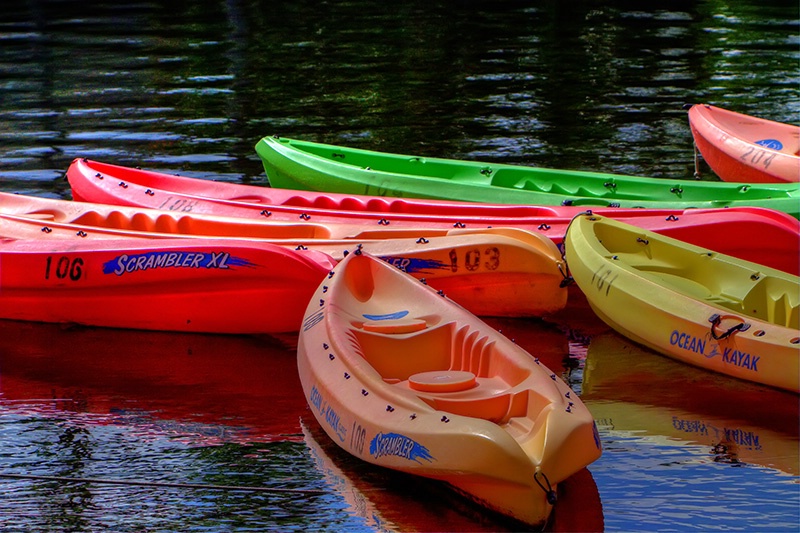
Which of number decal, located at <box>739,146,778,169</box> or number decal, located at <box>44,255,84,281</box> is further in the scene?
number decal, located at <box>739,146,778,169</box>

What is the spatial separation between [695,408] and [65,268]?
4.33 m

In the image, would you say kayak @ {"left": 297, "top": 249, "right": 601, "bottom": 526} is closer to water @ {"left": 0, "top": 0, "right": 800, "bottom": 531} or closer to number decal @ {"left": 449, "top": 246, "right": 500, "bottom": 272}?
water @ {"left": 0, "top": 0, "right": 800, "bottom": 531}

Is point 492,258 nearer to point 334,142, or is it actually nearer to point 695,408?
point 695,408

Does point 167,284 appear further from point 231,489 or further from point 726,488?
point 726,488

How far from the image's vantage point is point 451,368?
643cm

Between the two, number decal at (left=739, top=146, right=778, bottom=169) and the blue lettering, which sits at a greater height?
the blue lettering

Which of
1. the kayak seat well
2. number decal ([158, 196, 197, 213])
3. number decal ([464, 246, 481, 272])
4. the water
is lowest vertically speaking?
the water

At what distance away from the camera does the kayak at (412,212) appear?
27.1 ft

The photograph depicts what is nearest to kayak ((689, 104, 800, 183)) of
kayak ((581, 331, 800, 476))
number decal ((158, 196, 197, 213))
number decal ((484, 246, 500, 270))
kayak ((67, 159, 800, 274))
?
kayak ((67, 159, 800, 274))

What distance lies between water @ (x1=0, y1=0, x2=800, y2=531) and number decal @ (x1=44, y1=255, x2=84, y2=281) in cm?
45

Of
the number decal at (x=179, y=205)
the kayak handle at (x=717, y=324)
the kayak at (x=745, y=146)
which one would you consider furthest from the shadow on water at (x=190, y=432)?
the kayak at (x=745, y=146)

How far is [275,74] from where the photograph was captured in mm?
18625

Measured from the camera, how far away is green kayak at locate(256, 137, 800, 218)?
9.59 meters

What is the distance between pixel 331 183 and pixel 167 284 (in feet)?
10.0
